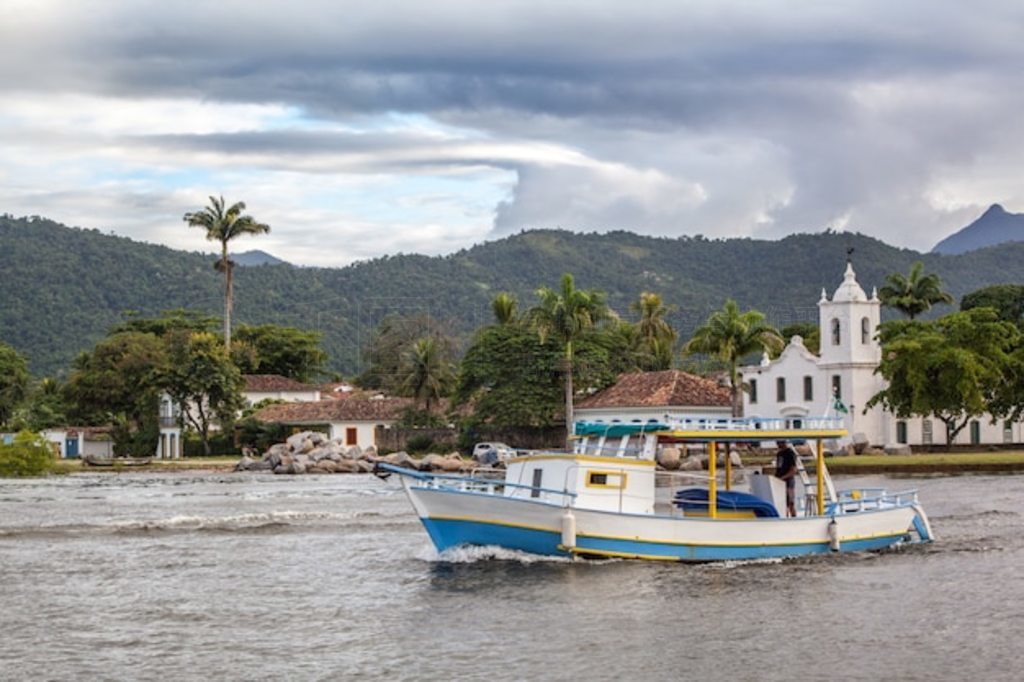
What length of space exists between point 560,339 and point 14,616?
62.5m

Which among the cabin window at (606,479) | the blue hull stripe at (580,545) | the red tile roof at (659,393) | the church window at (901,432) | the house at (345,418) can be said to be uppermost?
the red tile roof at (659,393)

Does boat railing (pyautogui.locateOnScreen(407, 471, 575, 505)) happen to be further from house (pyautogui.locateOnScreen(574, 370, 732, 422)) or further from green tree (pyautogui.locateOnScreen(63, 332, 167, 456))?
green tree (pyautogui.locateOnScreen(63, 332, 167, 456))

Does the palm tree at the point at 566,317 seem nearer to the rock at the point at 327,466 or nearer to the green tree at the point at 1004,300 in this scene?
the rock at the point at 327,466

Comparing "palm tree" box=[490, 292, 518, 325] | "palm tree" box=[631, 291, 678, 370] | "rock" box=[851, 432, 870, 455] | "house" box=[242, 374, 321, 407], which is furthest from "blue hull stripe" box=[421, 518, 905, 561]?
"house" box=[242, 374, 321, 407]

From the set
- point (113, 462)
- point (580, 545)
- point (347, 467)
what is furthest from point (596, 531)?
point (113, 462)

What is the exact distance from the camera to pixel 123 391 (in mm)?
104500

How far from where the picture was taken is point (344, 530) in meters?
41.2

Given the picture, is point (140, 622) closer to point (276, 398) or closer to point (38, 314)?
point (276, 398)

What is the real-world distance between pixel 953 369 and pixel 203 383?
44.4 metres

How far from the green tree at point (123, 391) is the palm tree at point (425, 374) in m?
16.4

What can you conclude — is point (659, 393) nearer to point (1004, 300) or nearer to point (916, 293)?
point (916, 293)

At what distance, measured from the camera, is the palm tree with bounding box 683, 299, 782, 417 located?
8369 centimetres

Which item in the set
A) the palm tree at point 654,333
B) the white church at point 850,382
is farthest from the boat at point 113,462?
the white church at point 850,382

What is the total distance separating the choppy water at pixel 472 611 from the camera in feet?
71.7
